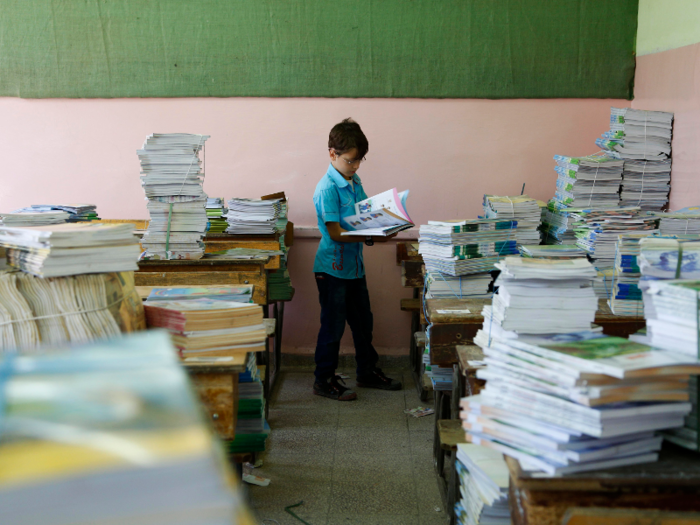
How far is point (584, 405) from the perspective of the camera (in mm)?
1219

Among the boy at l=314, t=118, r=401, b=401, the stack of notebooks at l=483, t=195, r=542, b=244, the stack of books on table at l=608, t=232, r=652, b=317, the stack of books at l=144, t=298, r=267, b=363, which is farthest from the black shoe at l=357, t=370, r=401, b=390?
the stack of books at l=144, t=298, r=267, b=363

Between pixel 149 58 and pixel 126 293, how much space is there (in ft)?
10.2

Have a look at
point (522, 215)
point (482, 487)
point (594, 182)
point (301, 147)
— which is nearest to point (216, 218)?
point (301, 147)

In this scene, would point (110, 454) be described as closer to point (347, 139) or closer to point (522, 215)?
point (347, 139)

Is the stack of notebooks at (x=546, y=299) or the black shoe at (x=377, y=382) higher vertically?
the stack of notebooks at (x=546, y=299)

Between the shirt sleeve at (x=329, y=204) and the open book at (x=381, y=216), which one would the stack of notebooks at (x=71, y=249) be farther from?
the shirt sleeve at (x=329, y=204)

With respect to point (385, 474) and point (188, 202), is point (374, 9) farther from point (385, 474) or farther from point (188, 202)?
point (385, 474)

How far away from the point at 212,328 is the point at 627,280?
64.4 inches

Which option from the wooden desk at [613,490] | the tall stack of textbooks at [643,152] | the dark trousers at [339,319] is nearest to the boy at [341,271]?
the dark trousers at [339,319]

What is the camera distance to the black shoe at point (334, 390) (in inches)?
151

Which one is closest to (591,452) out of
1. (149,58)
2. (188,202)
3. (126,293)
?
(126,293)

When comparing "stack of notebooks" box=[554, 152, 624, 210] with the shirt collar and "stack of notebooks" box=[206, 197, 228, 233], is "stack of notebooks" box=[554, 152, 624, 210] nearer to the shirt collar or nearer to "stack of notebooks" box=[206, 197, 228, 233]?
the shirt collar

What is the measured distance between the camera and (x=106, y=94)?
432 centimetres

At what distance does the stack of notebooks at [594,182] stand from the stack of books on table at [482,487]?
2007 mm
